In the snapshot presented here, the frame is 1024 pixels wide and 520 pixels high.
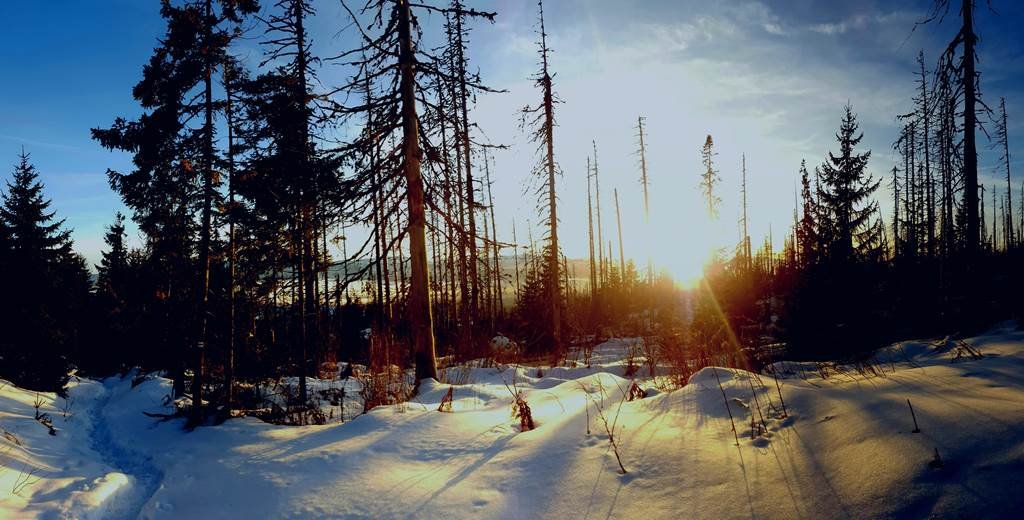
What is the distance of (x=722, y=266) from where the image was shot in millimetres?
21094

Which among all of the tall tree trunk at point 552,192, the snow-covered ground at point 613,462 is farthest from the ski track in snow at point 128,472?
the tall tree trunk at point 552,192

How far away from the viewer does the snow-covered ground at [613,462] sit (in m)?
2.14

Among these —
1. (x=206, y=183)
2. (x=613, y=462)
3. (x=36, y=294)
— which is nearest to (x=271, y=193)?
(x=206, y=183)

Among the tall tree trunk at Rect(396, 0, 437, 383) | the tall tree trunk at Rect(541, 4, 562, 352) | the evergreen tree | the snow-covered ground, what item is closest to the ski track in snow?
the snow-covered ground

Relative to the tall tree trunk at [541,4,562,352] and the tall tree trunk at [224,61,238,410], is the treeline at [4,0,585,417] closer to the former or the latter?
the tall tree trunk at [224,61,238,410]

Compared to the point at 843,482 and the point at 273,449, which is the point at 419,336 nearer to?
the point at 273,449

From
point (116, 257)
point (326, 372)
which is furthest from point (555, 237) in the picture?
point (116, 257)

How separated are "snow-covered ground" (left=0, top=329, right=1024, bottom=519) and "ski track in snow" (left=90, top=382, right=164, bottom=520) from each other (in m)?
0.03

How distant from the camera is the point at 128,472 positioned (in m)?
5.01

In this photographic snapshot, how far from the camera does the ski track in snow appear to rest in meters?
3.89

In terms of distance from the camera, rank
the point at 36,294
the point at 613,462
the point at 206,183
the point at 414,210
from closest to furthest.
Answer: the point at 613,462 < the point at 414,210 < the point at 206,183 < the point at 36,294

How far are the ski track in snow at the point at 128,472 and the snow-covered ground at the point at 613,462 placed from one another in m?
0.03

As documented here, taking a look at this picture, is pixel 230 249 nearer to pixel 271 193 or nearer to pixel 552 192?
pixel 271 193

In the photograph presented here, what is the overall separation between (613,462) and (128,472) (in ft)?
19.3
